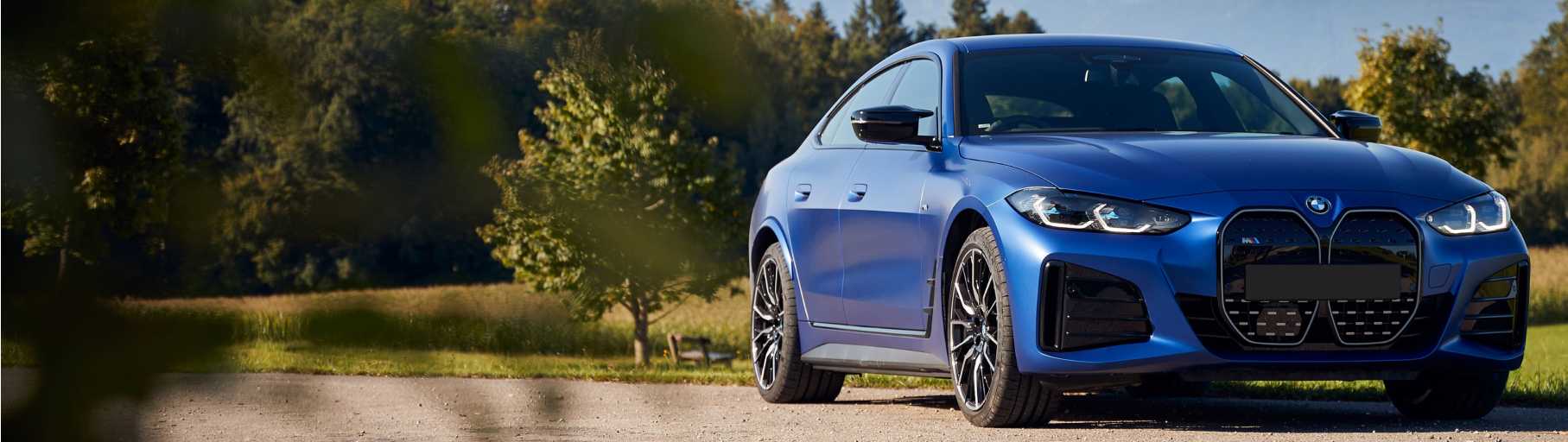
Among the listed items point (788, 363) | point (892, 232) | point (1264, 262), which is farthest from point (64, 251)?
point (788, 363)

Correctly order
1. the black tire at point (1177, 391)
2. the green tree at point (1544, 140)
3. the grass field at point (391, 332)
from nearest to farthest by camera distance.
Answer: the grass field at point (391, 332)
the black tire at point (1177, 391)
the green tree at point (1544, 140)

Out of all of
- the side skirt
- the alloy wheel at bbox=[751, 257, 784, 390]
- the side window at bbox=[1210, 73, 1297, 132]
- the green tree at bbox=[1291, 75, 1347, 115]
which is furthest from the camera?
the green tree at bbox=[1291, 75, 1347, 115]

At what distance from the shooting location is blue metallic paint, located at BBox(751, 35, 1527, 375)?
18.4ft

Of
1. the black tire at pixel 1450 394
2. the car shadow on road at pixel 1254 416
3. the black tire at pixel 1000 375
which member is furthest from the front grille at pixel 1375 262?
the black tire at pixel 1000 375

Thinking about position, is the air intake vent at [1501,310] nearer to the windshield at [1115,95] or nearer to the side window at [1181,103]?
the windshield at [1115,95]

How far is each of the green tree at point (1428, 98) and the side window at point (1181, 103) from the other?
1497 inches

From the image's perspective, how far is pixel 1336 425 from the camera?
20.7ft

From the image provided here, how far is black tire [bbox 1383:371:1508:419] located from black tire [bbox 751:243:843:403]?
2454 millimetres

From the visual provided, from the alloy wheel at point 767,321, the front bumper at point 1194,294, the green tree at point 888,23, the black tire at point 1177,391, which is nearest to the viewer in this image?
the front bumper at point 1194,294

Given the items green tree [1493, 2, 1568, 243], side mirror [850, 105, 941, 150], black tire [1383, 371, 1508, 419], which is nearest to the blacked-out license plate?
black tire [1383, 371, 1508, 419]

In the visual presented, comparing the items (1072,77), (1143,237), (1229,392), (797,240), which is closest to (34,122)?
(1143,237)

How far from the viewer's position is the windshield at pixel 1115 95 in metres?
6.95

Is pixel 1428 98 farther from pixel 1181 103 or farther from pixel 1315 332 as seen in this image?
pixel 1315 332

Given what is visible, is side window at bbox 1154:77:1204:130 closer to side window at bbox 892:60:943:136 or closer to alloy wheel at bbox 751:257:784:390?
side window at bbox 892:60:943:136
